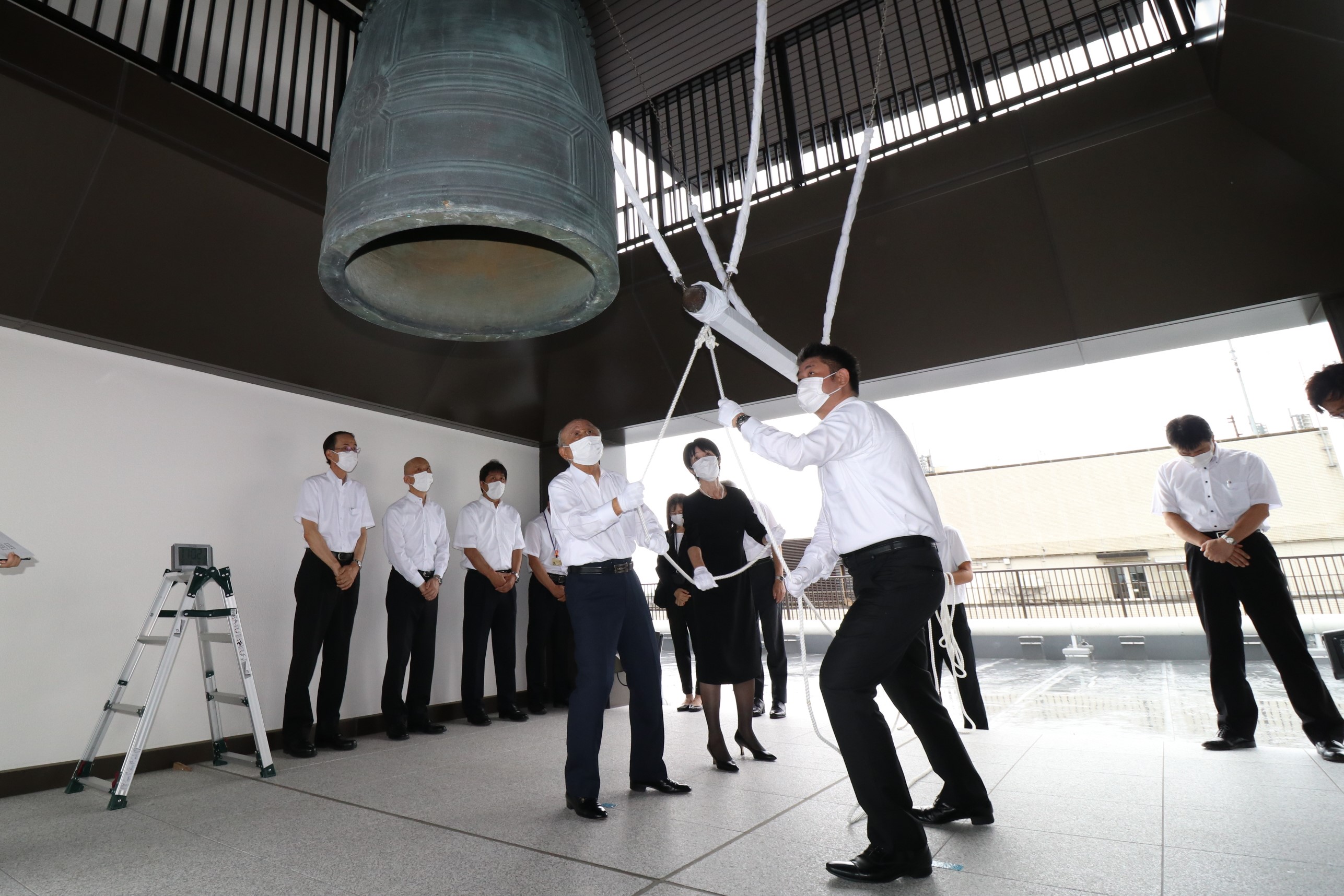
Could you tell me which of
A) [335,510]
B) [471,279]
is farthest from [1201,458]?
[335,510]

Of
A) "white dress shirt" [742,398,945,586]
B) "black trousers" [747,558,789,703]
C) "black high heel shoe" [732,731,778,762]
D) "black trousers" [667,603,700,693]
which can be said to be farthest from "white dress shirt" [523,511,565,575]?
"white dress shirt" [742,398,945,586]

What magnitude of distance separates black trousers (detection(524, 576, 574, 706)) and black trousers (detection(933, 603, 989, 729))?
8.32 feet

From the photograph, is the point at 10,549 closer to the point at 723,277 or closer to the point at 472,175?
the point at 472,175

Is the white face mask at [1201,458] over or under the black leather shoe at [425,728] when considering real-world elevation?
over

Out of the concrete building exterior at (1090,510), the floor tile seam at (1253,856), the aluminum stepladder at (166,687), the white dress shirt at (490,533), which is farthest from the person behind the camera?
the concrete building exterior at (1090,510)

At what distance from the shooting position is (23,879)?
5.57ft

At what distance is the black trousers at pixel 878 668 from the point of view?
1589mm

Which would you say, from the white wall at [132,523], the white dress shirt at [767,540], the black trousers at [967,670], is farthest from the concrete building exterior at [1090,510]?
the white wall at [132,523]

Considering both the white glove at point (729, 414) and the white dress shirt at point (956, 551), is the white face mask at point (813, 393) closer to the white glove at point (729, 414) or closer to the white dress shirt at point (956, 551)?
the white glove at point (729, 414)

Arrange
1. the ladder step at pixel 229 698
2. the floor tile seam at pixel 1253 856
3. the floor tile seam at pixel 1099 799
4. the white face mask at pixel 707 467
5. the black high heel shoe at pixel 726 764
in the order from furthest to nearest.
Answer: the white face mask at pixel 707 467
the ladder step at pixel 229 698
the black high heel shoe at pixel 726 764
the floor tile seam at pixel 1099 799
the floor tile seam at pixel 1253 856

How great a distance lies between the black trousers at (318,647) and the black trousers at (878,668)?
2872mm

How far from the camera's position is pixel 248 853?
1.85m

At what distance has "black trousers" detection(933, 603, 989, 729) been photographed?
336 centimetres

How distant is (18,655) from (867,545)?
11.5 ft
